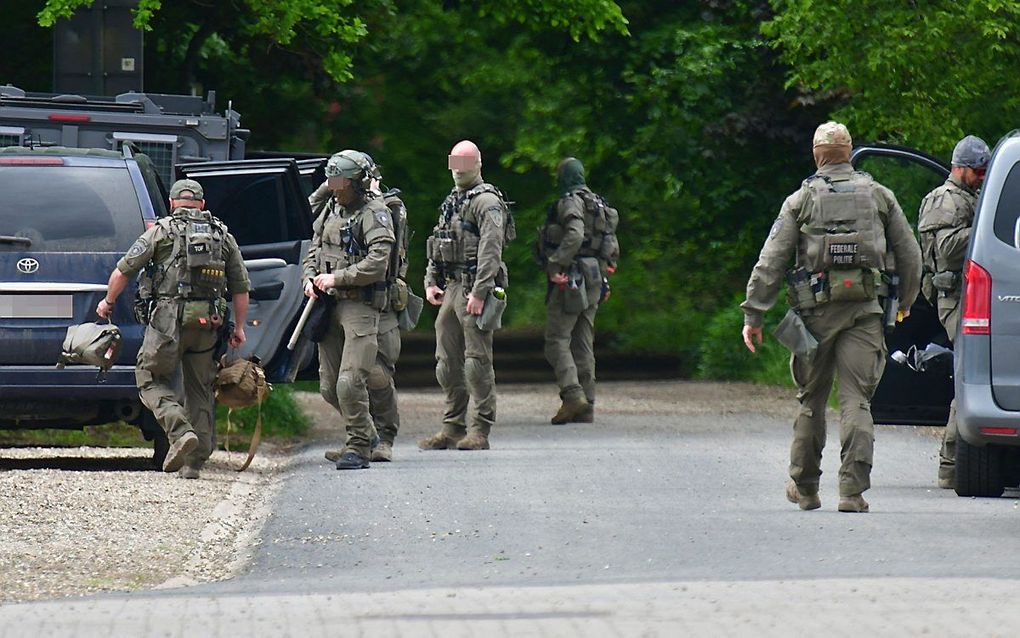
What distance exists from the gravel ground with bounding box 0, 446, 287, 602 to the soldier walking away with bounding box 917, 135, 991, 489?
146 inches

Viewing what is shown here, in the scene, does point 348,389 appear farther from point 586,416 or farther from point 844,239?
point 586,416

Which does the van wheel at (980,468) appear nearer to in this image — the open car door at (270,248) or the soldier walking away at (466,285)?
the soldier walking away at (466,285)

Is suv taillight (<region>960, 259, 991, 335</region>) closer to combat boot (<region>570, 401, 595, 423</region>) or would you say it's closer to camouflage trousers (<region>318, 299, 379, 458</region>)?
camouflage trousers (<region>318, 299, 379, 458</region>)

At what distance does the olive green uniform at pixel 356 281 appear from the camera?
1273 centimetres

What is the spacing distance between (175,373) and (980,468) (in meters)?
4.42

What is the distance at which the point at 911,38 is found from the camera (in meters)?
16.4

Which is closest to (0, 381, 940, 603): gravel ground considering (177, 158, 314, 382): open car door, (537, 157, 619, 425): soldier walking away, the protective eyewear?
(177, 158, 314, 382): open car door

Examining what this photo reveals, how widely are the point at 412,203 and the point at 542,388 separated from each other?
4.15m

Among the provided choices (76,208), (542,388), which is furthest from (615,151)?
(76,208)

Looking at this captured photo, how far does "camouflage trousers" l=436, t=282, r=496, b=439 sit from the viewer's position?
1430 cm

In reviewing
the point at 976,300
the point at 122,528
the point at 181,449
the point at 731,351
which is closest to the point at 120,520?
the point at 122,528

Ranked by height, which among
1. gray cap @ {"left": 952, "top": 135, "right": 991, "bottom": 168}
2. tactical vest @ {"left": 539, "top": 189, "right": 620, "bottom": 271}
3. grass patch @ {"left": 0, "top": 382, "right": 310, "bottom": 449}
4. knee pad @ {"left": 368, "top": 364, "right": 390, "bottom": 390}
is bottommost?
Answer: grass patch @ {"left": 0, "top": 382, "right": 310, "bottom": 449}

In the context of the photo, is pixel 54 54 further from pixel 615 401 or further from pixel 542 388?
pixel 542 388

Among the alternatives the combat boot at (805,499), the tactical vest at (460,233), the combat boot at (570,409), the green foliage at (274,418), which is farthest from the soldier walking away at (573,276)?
the combat boot at (805,499)
